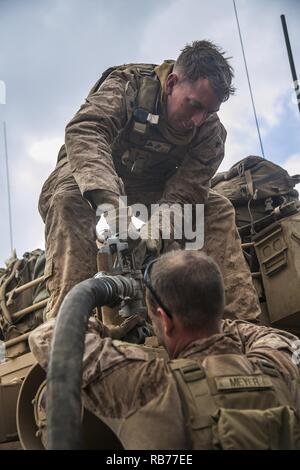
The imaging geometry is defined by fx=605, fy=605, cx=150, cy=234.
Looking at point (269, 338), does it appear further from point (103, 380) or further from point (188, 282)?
point (103, 380)

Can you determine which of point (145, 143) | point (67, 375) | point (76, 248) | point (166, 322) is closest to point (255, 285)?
point (145, 143)

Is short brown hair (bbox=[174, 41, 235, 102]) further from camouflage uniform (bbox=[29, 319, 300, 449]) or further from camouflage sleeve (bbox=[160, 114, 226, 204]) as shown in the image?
camouflage uniform (bbox=[29, 319, 300, 449])

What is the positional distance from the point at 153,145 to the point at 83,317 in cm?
232

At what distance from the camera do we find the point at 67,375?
1.58 meters

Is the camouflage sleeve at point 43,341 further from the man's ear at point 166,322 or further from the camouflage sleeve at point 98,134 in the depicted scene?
the camouflage sleeve at point 98,134

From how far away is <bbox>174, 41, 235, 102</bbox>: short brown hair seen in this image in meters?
3.74

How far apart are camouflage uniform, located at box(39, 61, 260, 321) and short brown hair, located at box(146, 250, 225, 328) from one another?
117 cm

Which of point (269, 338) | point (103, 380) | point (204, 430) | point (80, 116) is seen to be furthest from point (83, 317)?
point (80, 116)

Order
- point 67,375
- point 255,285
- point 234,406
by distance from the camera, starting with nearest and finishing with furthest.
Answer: point 67,375 < point 234,406 < point 255,285

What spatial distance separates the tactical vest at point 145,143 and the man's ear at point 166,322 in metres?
1.94

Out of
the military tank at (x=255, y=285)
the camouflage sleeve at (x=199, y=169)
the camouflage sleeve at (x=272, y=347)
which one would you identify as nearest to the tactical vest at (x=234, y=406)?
the camouflage sleeve at (x=272, y=347)

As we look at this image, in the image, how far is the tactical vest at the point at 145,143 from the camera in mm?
3791

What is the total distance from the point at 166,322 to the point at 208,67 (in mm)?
2180

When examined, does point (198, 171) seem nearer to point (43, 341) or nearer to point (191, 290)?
point (191, 290)
